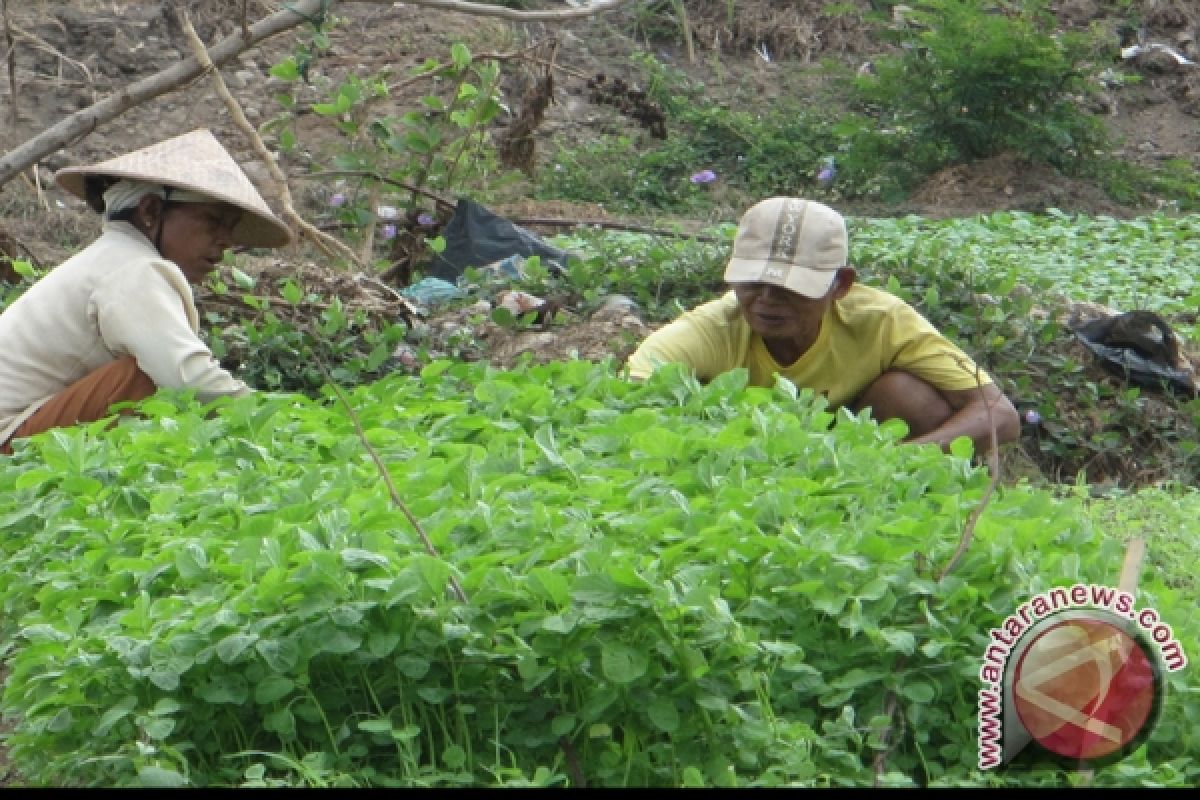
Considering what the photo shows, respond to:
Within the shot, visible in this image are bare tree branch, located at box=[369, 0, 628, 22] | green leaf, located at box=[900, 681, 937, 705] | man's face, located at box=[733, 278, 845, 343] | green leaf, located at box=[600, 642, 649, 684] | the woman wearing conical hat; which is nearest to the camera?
green leaf, located at box=[600, 642, 649, 684]

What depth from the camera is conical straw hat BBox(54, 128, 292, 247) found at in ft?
18.0

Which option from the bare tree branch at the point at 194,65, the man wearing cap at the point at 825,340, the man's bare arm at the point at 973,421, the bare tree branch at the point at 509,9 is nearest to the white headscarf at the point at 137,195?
the bare tree branch at the point at 194,65

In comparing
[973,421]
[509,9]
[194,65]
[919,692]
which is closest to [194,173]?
[194,65]

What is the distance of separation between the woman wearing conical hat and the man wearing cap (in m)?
1.28

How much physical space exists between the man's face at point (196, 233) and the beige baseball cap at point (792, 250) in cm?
151

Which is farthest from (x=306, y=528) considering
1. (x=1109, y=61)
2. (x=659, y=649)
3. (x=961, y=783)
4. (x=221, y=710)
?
(x=1109, y=61)

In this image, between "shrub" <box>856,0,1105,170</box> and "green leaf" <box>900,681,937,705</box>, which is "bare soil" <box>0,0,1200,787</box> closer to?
"shrub" <box>856,0,1105,170</box>

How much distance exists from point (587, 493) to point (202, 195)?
2325 millimetres

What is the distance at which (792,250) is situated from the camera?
5402 millimetres

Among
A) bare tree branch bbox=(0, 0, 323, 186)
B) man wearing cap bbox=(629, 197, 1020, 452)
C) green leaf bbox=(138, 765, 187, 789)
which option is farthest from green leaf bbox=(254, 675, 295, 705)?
bare tree branch bbox=(0, 0, 323, 186)

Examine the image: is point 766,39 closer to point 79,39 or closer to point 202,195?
point 79,39

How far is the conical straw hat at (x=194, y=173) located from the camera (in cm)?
547

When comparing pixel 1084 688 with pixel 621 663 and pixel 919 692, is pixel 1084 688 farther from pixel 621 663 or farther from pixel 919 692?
pixel 621 663

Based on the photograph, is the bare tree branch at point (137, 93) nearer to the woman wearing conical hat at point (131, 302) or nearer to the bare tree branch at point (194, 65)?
the bare tree branch at point (194, 65)
